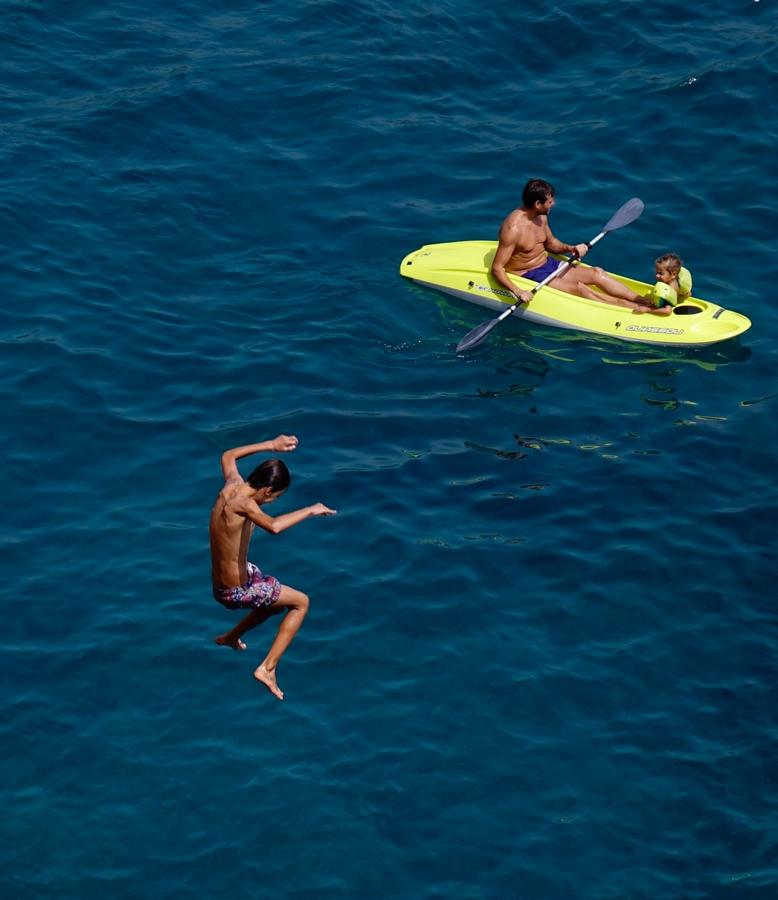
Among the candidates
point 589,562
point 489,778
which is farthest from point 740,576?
point 489,778

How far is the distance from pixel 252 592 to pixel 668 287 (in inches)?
338

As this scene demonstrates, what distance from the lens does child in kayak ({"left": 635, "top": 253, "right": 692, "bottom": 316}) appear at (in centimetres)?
1869

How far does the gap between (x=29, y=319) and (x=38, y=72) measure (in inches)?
256

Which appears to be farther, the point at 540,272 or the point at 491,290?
the point at 491,290

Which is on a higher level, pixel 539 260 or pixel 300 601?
pixel 539 260

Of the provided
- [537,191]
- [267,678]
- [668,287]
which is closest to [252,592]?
[267,678]

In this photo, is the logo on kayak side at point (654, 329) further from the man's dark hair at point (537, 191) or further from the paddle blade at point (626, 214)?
the man's dark hair at point (537, 191)

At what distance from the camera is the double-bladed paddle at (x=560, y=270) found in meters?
18.6

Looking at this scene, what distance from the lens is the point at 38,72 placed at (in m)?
23.5

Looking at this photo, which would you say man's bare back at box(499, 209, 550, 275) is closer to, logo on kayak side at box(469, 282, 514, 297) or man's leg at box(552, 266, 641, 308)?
logo on kayak side at box(469, 282, 514, 297)

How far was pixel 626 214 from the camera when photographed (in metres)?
19.9

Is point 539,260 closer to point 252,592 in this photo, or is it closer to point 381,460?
point 381,460

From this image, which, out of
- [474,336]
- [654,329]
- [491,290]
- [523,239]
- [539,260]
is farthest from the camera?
[491,290]

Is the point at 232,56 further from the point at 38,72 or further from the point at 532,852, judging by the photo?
the point at 532,852
